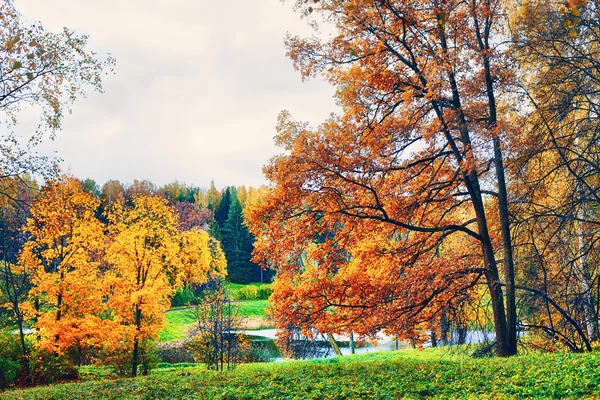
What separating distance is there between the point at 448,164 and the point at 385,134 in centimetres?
213

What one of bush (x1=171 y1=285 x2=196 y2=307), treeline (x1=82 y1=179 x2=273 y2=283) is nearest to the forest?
bush (x1=171 y1=285 x2=196 y2=307)

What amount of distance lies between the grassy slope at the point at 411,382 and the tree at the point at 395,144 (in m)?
1.79

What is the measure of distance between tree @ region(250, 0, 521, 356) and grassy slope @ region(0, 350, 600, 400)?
179 centimetres

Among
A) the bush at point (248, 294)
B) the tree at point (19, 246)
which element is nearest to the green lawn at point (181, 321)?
the bush at point (248, 294)

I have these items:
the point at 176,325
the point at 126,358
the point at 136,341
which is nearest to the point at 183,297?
the point at 176,325

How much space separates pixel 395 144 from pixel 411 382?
506cm

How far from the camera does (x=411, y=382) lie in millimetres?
6570

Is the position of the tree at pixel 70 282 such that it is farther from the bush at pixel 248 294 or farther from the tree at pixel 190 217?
the tree at pixel 190 217

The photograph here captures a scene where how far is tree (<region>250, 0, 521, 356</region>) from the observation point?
880 cm

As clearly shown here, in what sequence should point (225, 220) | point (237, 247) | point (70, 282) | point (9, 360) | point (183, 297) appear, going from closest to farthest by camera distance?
point (70, 282)
point (9, 360)
point (183, 297)
point (237, 247)
point (225, 220)

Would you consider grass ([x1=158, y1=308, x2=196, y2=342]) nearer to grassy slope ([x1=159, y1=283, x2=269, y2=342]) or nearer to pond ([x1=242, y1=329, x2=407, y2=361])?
grassy slope ([x1=159, y1=283, x2=269, y2=342])

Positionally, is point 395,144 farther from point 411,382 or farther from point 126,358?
point 126,358

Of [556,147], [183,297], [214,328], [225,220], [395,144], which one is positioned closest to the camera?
[556,147]

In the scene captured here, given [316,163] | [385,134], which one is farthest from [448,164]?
[316,163]
